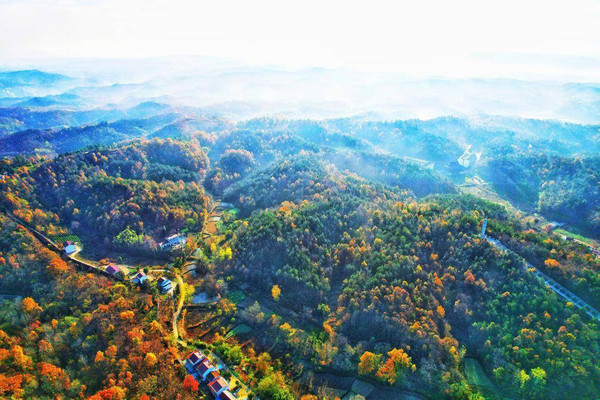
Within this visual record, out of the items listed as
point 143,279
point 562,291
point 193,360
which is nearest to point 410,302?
point 562,291

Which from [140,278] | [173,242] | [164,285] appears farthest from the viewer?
[173,242]

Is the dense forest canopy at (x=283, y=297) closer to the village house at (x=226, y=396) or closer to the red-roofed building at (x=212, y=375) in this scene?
the red-roofed building at (x=212, y=375)

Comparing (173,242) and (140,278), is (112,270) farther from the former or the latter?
(173,242)

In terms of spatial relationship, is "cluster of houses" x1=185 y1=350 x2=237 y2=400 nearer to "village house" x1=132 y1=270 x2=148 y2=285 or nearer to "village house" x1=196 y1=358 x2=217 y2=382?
"village house" x1=196 y1=358 x2=217 y2=382

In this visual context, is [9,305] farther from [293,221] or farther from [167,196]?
[293,221]

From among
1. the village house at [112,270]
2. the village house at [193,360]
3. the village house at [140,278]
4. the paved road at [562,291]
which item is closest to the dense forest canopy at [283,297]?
the village house at [140,278]

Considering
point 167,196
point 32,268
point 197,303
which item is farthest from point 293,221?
point 32,268

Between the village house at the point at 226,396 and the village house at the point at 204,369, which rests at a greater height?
the village house at the point at 204,369
